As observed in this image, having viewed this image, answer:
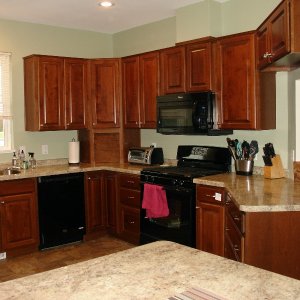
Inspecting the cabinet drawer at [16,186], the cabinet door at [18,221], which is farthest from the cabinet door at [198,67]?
the cabinet door at [18,221]

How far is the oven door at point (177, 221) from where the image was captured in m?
3.80

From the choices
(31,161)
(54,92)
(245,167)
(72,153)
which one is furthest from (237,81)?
(31,161)

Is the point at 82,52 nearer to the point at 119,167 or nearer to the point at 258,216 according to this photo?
the point at 119,167

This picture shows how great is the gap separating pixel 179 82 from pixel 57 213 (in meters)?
2.03

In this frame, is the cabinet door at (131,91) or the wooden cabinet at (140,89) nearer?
the wooden cabinet at (140,89)

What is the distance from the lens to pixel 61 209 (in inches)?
181

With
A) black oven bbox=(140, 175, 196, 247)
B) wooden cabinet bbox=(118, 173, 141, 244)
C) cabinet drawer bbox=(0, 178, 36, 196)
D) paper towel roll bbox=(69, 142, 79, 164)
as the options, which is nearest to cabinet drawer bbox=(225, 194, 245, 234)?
black oven bbox=(140, 175, 196, 247)

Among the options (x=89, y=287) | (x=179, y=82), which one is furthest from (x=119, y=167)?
(x=89, y=287)

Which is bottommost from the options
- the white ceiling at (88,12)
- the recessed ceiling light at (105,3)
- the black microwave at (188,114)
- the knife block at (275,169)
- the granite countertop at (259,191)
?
the granite countertop at (259,191)

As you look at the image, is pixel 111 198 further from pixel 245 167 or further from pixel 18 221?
pixel 245 167

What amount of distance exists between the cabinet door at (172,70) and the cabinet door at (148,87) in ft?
0.35

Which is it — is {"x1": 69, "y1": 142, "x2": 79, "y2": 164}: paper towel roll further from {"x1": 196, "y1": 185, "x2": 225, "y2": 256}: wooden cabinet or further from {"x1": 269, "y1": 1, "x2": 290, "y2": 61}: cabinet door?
{"x1": 269, "y1": 1, "x2": 290, "y2": 61}: cabinet door

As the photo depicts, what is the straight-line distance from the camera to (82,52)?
545cm

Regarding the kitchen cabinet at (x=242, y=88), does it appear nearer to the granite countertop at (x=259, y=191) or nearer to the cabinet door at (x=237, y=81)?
the cabinet door at (x=237, y=81)
